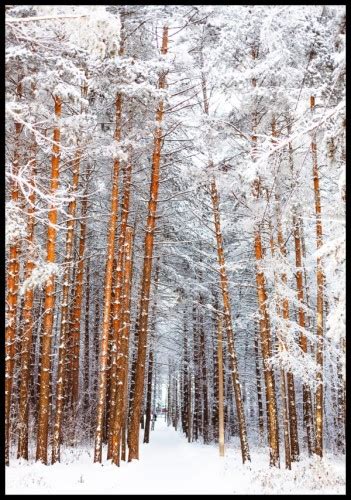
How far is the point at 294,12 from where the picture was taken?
9672 millimetres

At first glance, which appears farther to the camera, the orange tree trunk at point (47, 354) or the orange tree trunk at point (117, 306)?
the orange tree trunk at point (117, 306)

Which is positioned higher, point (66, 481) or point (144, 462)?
point (66, 481)

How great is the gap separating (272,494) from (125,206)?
363 inches

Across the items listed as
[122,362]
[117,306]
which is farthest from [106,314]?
[122,362]

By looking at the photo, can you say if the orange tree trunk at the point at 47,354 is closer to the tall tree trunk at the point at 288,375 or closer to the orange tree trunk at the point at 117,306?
the orange tree trunk at the point at 117,306

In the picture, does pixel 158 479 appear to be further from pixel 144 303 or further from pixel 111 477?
pixel 144 303

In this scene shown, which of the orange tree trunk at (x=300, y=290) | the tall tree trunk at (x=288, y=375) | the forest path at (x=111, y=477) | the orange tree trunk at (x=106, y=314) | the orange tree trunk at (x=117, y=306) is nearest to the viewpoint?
the forest path at (x=111, y=477)

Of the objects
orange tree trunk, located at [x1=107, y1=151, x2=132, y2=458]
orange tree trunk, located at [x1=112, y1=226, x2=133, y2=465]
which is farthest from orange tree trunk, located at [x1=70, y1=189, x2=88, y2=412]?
orange tree trunk, located at [x1=112, y1=226, x2=133, y2=465]

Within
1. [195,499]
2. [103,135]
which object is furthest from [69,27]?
[195,499]

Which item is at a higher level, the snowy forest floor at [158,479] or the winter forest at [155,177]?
the winter forest at [155,177]

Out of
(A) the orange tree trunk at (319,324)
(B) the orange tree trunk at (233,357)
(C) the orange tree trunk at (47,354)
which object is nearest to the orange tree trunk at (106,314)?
(C) the orange tree trunk at (47,354)

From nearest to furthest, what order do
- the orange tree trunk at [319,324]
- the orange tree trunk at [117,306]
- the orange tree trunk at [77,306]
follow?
the orange tree trunk at [319,324] → the orange tree trunk at [117,306] → the orange tree trunk at [77,306]

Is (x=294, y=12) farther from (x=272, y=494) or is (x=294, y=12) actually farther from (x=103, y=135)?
(x=272, y=494)

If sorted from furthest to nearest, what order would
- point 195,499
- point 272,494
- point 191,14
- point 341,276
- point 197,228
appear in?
point 197,228
point 191,14
point 272,494
point 195,499
point 341,276
